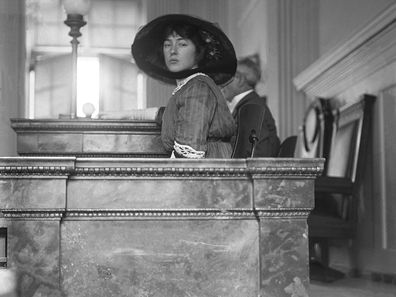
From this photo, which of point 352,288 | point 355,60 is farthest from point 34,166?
point 355,60

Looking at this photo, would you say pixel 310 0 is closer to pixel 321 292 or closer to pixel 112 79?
pixel 112 79

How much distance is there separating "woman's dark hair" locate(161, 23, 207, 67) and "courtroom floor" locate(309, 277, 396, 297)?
2.04 meters

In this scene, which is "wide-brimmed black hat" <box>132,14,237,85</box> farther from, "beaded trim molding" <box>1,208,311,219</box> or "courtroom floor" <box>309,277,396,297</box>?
"courtroom floor" <box>309,277,396,297</box>

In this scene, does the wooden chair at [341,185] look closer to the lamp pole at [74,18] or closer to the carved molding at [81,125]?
→ the lamp pole at [74,18]

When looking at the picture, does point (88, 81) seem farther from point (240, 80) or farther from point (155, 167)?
point (155, 167)

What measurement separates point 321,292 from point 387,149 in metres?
1.80

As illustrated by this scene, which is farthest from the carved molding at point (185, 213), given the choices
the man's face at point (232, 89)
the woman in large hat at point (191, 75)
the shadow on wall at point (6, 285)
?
the man's face at point (232, 89)

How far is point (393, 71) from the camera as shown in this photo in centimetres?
675

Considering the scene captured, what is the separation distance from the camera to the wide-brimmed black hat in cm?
395

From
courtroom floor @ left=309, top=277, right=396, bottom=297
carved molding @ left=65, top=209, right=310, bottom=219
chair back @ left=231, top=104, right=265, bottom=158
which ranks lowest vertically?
courtroom floor @ left=309, top=277, right=396, bottom=297

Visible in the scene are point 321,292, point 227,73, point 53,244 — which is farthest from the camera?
point 321,292

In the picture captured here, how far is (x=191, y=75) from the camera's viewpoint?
13.0 feet

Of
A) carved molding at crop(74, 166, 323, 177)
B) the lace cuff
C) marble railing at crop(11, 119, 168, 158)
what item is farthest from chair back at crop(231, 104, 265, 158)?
carved molding at crop(74, 166, 323, 177)

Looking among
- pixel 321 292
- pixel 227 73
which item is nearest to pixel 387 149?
pixel 321 292
